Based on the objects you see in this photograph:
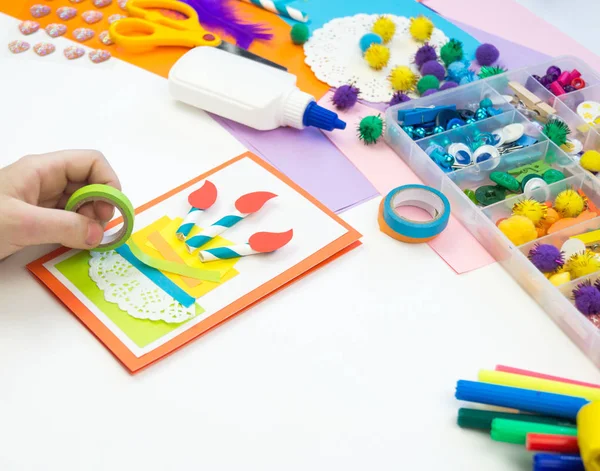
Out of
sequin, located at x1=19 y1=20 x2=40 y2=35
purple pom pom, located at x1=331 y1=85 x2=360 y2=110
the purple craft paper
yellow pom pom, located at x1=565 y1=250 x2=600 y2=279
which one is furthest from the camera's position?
sequin, located at x1=19 y1=20 x2=40 y2=35

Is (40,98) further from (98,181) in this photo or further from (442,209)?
(442,209)

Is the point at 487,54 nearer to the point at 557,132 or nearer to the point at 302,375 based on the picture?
the point at 557,132

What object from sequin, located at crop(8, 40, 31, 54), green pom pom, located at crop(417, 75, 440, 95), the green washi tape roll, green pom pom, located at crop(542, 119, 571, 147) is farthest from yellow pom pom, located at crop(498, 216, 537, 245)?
sequin, located at crop(8, 40, 31, 54)

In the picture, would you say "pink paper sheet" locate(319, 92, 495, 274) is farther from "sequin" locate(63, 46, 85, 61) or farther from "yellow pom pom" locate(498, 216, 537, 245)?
"sequin" locate(63, 46, 85, 61)

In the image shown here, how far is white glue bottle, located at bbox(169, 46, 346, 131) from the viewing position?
0.81 meters

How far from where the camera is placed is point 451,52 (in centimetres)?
91

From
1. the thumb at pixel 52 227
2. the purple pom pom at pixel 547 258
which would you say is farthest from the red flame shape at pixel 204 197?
the purple pom pom at pixel 547 258

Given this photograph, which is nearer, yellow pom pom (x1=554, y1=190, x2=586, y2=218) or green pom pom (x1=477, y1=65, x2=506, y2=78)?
yellow pom pom (x1=554, y1=190, x2=586, y2=218)

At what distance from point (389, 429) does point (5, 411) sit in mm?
321

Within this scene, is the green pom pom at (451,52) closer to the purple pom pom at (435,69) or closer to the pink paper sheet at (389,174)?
the purple pom pom at (435,69)

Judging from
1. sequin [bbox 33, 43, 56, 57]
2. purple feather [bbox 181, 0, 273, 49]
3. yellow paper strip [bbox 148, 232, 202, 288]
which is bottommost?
yellow paper strip [bbox 148, 232, 202, 288]

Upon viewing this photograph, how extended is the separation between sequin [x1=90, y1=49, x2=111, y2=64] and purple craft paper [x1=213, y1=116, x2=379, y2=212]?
0.21 metres

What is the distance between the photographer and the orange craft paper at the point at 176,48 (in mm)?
920

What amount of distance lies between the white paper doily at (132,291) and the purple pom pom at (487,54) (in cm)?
56
